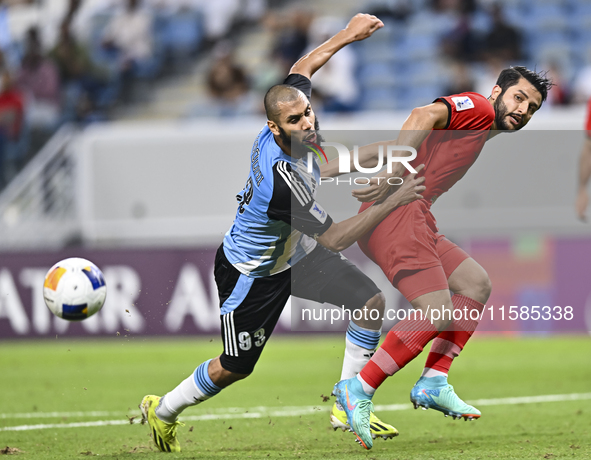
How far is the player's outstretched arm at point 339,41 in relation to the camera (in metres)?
5.97

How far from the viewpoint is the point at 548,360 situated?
10.6m

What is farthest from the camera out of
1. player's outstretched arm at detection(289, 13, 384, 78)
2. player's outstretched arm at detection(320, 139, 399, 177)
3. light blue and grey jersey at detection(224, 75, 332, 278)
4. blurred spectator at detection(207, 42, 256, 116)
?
blurred spectator at detection(207, 42, 256, 116)

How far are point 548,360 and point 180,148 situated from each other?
6010mm

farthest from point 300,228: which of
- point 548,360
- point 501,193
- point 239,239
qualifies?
point 501,193

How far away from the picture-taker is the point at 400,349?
17.4 feet

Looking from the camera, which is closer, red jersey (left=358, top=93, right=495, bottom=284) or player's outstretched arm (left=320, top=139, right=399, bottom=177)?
red jersey (left=358, top=93, right=495, bottom=284)

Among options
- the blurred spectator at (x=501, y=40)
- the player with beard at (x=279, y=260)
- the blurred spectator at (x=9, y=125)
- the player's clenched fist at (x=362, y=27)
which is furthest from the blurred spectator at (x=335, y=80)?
the player with beard at (x=279, y=260)

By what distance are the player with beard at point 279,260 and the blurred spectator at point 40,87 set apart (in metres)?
9.72

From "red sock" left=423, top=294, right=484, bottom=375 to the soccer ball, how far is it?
2.22 m

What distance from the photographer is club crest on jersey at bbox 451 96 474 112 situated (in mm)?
5238

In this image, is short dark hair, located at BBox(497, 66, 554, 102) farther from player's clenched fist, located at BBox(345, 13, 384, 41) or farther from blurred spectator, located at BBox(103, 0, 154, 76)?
blurred spectator, located at BBox(103, 0, 154, 76)

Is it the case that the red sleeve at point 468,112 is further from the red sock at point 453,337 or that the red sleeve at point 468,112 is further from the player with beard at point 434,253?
the red sock at point 453,337

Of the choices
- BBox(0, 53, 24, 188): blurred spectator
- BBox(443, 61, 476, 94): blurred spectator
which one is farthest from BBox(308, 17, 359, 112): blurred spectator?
BBox(0, 53, 24, 188): blurred spectator

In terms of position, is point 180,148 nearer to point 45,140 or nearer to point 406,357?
point 45,140
